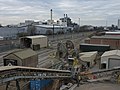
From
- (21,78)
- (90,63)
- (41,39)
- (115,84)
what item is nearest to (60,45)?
(90,63)

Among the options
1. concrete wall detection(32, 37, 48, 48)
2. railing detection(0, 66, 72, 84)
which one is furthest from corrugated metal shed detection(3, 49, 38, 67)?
concrete wall detection(32, 37, 48, 48)

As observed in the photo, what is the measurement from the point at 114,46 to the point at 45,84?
19782 mm

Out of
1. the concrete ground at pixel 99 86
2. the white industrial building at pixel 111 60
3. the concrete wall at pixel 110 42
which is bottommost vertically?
the concrete ground at pixel 99 86

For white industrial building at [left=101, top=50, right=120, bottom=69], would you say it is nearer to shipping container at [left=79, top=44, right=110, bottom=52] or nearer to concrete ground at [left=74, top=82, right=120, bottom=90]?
concrete ground at [left=74, top=82, right=120, bottom=90]

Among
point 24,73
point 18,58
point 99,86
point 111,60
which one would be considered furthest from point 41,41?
point 24,73

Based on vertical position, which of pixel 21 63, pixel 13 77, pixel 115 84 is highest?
Result: pixel 13 77

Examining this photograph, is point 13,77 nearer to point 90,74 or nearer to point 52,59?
point 90,74

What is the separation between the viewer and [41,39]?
104 ft

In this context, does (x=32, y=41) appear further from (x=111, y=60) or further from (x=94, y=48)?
(x=111, y=60)

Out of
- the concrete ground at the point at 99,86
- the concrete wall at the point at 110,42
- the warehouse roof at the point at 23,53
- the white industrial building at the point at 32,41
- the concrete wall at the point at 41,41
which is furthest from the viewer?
the concrete wall at the point at 41,41

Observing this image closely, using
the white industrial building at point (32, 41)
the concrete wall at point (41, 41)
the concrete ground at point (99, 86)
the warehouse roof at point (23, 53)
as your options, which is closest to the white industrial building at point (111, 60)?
the concrete ground at point (99, 86)

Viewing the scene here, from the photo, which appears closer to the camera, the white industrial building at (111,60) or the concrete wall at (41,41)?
the white industrial building at (111,60)

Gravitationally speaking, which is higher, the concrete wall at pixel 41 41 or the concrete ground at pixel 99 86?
the concrete wall at pixel 41 41

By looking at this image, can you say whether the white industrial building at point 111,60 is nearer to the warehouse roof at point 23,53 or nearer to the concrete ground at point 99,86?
the concrete ground at point 99,86
